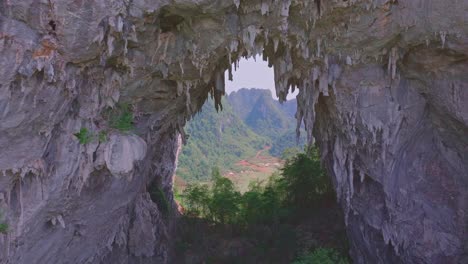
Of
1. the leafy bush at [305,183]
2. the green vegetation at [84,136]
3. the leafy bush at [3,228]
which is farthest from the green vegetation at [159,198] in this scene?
the leafy bush at [3,228]

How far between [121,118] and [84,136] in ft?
4.38

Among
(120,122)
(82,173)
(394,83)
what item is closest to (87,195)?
(82,173)

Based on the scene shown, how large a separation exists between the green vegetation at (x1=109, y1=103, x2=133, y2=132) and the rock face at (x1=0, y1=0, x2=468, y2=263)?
0.23 meters

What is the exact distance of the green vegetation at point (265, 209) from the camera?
17.8 meters

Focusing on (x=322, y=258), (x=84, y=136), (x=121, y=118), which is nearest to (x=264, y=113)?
(x=322, y=258)

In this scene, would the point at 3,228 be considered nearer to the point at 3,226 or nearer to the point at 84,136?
the point at 3,226

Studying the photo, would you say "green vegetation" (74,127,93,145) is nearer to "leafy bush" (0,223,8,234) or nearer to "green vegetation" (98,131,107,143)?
"green vegetation" (98,131,107,143)

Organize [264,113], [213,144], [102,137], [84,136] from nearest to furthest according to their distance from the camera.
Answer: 1. [84,136]
2. [102,137]
3. [213,144]
4. [264,113]

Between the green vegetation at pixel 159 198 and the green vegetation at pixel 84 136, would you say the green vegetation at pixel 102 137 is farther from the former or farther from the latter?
the green vegetation at pixel 159 198

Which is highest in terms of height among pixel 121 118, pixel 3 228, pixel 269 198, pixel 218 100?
pixel 218 100

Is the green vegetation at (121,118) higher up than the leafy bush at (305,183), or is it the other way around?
the green vegetation at (121,118)

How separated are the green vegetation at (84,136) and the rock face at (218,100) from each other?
0.14m

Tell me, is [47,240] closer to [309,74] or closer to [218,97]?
[218,97]

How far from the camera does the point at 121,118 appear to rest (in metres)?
10.2
